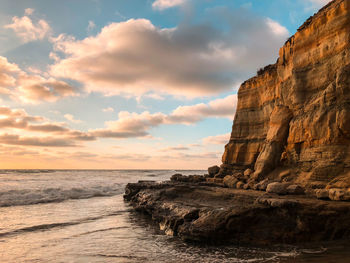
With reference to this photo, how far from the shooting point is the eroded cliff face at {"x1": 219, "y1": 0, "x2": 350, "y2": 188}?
10.4 metres

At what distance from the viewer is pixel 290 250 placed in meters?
6.65

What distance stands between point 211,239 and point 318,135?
7466mm

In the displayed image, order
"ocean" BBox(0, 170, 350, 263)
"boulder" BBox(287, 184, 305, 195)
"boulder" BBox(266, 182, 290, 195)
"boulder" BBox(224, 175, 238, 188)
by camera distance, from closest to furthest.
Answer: "ocean" BBox(0, 170, 350, 263)
"boulder" BBox(287, 184, 305, 195)
"boulder" BBox(266, 182, 290, 195)
"boulder" BBox(224, 175, 238, 188)

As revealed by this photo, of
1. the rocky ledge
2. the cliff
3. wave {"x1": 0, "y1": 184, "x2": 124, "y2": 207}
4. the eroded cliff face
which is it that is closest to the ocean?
the rocky ledge

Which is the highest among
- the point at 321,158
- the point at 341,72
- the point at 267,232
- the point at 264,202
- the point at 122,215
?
the point at 341,72

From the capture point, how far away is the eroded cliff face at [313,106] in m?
10.4

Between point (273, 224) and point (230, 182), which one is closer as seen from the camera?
point (273, 224)

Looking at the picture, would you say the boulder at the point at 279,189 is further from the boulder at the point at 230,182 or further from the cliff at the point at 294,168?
the boulder at the point at 230,182

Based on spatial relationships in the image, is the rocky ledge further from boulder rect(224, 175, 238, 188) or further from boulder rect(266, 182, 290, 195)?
boulder rect(224, 175, 238, 188)

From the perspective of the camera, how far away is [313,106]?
40.5 ft

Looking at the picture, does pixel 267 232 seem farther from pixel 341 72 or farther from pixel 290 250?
pixel 341 72

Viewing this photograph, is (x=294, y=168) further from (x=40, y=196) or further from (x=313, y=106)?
(x=40, y=196)

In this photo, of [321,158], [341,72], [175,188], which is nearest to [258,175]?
[321,158]

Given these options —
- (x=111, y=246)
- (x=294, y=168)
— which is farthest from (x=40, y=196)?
(x=294, y=168)
